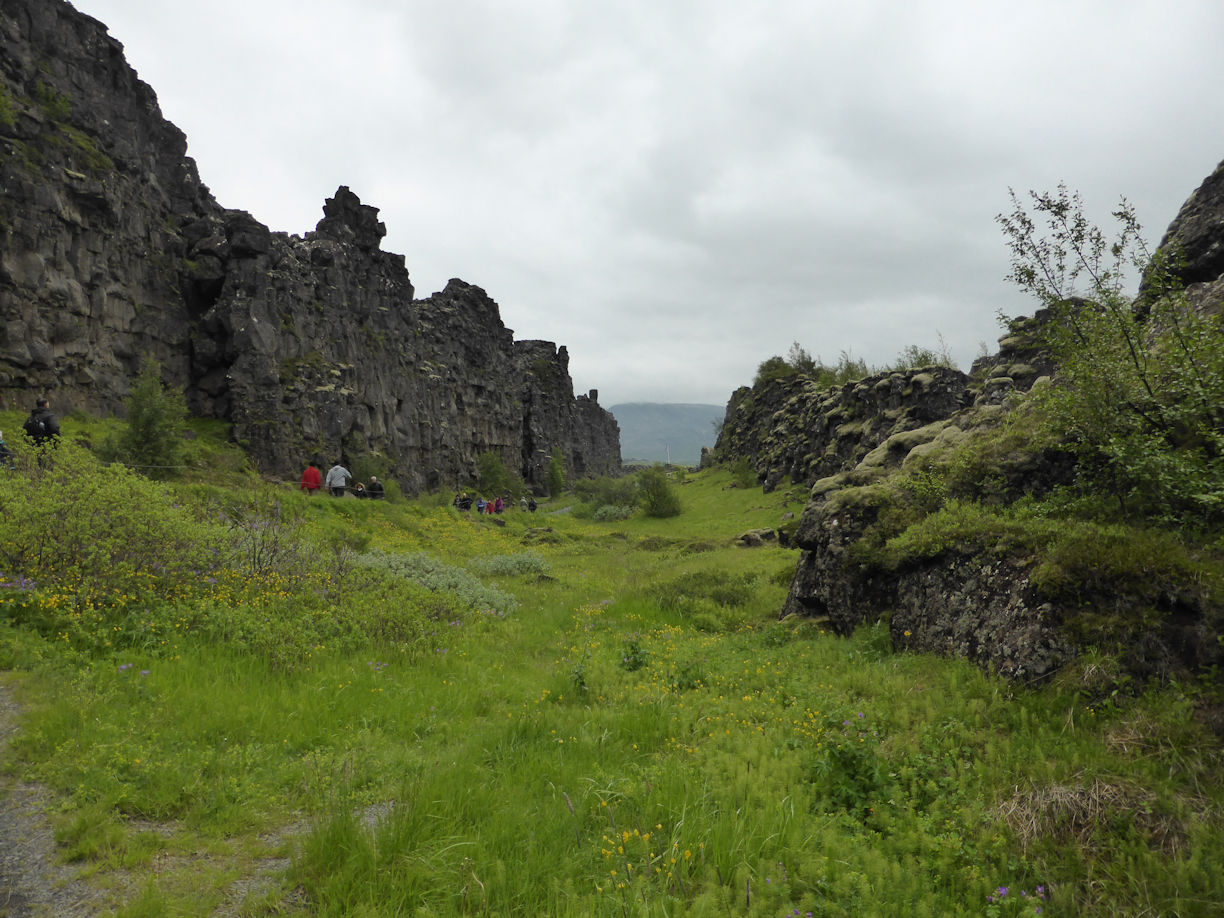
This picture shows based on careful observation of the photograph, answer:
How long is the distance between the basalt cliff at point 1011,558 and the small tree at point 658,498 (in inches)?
1449

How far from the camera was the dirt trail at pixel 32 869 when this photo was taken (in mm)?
A: 3520

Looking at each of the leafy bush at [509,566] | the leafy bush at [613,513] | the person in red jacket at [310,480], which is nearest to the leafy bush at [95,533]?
the leafy bush at [509,566]

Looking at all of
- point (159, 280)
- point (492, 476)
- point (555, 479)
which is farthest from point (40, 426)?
point (555, 479)

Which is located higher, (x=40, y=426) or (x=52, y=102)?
(x=52, y=102)

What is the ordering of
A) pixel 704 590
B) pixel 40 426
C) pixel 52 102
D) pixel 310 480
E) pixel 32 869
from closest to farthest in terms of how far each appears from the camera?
pixel 32 869
pixel 704 590
pixel 40 426
pixel 310 480
pixel 52 102

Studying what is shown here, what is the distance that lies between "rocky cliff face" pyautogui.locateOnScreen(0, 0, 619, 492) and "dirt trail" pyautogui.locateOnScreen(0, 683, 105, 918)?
3715cm

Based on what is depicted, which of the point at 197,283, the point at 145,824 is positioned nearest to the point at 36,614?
the point at 145,824

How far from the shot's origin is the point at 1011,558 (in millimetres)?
7488

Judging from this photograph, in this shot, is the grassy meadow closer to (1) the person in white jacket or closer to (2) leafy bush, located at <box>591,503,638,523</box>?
(1) the person in white jacket

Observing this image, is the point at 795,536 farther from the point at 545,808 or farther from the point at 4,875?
the point at 4,875

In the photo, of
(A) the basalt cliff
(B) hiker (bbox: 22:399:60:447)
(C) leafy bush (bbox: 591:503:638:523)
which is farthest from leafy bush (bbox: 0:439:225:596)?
(C) leafy bush (bbox: 591:503:638:523)

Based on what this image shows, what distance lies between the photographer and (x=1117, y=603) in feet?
19.8

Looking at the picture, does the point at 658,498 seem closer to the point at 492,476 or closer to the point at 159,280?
the point at 492,476

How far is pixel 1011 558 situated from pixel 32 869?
10.4 m
